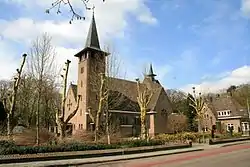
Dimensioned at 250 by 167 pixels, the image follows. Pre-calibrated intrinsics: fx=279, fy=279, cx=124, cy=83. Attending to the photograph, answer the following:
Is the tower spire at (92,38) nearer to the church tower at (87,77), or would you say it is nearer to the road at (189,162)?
the church tower at (87,77)

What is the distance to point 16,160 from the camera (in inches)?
604

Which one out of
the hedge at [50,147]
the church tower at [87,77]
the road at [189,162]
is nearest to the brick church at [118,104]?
the church tower at [87,77]

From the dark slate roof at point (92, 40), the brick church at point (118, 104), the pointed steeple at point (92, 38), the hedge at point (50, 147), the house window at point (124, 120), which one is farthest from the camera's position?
the house window at point (124, 120)

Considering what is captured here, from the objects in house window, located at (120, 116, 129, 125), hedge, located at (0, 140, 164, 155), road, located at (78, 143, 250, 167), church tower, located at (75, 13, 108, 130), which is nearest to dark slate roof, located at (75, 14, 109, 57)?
church tower, located at (75, 13, 108, 130)

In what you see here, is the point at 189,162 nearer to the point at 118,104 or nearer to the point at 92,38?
the point at 118,104

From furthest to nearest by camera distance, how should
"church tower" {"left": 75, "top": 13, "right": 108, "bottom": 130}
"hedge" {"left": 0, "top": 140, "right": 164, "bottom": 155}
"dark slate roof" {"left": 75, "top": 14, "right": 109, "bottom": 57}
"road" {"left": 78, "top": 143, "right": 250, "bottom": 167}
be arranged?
"dark slate roof" {"left": 75, "top": 14, "right": 109, "bottom": 57}
"church tower" {"left": 75, "top": 13, "right": 108, "bottom": 130}
"hedge" {"left": 0, "top": 140, "right": 164, "bottom": 155}
"road" {"left": 78, "top": 143, "right": 250, "bottom": 167}

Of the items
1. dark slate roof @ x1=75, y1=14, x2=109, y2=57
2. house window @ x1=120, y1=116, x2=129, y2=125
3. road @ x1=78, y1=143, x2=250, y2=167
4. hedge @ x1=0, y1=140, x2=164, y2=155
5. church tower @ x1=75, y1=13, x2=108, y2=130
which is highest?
dark slate roof @ x1=75, y1=14, x2=109, y2=57

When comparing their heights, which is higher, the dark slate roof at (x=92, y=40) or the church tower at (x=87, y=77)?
the dark slate roof at (x=92, y=40)

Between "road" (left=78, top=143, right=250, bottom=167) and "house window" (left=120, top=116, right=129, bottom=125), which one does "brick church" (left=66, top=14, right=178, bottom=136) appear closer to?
"house window" (left=120, top=116, right=129, bottom=125)

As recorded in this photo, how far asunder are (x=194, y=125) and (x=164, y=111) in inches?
289

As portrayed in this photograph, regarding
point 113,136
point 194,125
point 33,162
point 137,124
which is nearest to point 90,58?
point 137,124

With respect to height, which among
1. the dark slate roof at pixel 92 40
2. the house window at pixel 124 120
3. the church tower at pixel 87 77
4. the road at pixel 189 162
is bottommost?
the road at pixel 189 162

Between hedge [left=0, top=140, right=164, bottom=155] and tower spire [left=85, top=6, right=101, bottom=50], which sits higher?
tower spire [left=85, top=6, right=101, bottom=50]

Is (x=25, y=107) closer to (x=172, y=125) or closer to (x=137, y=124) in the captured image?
(x=137, y=124)
